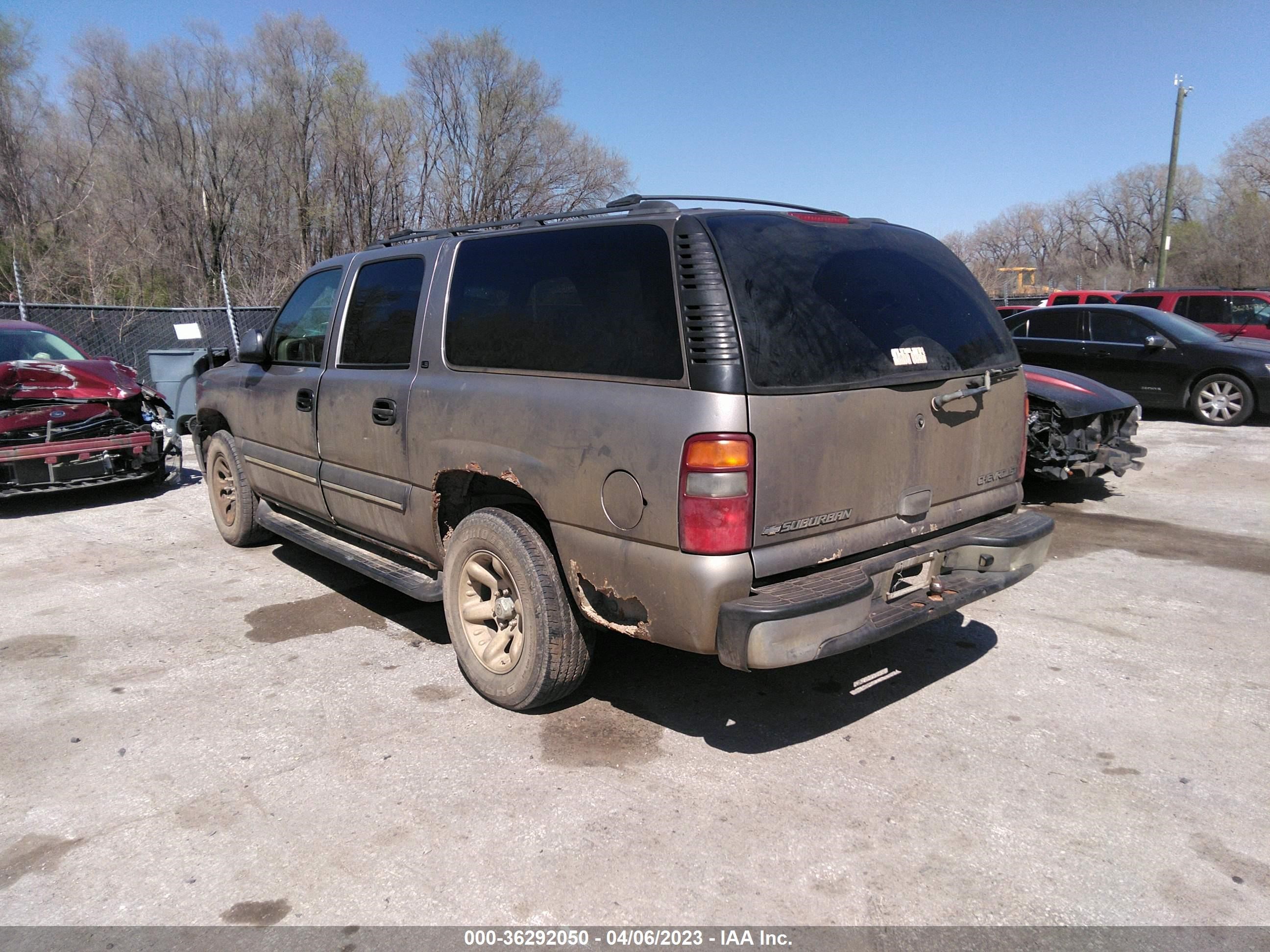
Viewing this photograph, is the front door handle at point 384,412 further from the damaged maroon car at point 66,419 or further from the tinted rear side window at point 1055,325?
the tinted rear side window at point 1055,325

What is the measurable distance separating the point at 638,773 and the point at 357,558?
2.25 m

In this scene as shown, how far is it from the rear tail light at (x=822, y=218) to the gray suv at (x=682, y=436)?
0.11 feet

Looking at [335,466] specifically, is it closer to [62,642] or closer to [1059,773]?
[62,642]

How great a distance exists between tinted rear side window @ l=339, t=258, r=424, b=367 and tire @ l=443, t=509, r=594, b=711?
1081 mm

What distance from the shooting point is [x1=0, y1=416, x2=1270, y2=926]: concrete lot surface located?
2621 millimetres

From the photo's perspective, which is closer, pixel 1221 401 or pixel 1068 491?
pixel 1068 491

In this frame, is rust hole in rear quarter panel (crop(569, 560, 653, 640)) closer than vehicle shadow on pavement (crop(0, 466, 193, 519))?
Yes

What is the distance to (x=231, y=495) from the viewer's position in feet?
21.5

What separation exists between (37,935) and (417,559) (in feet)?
7.31

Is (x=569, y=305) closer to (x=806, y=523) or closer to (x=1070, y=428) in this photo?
(x=806, y=523)

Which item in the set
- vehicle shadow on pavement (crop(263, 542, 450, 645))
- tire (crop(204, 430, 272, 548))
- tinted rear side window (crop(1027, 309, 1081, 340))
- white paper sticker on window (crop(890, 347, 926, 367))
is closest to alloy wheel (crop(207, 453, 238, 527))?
tire (crop(204, 430, 272, 548))

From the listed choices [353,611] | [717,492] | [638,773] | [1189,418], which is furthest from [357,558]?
[1189,418]

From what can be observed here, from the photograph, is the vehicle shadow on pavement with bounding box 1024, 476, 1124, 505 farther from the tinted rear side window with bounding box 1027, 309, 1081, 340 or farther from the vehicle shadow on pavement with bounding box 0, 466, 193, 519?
the vehicle shadow on pavement with bounding box 0, 466, 193, 519

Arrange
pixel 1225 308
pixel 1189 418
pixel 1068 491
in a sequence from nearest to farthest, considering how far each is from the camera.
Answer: pixel 1068 491 → pixel 1189 418 → pixel 1225 308
